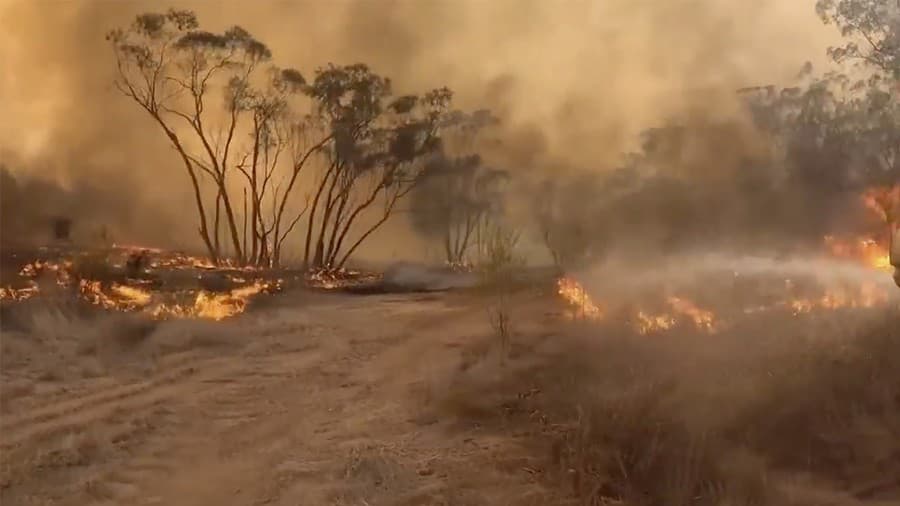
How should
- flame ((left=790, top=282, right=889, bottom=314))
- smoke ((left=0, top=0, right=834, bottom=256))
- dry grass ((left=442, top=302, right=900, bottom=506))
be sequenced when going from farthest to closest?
smoke ((left=0, top=0, right=834, bottom=256))
flame ((left=790, top=282, right=889, bottom=314))
dry grass ((left=442, top=302, right=900, bottom=506))

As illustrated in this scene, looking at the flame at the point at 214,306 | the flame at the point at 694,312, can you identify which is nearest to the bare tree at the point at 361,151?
the flame at the point at 214,306

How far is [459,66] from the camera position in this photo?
4.58 meters

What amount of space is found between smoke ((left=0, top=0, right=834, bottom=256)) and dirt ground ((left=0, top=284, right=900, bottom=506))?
27.3 inches

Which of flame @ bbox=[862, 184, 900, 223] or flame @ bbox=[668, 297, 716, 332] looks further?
flame @ bbox=[862, 184, 900, 223]

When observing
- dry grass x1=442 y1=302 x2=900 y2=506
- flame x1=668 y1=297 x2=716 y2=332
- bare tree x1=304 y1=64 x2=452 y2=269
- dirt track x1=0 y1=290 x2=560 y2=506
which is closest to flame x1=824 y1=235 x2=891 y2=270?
dry grass x1=442 y1=302 x2=900 y2=506

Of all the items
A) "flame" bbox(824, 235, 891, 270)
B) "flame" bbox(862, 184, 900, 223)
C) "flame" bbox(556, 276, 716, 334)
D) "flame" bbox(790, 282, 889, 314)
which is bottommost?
"flame" bbox(556, 276, 716, 334)

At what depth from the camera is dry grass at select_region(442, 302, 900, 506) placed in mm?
3180

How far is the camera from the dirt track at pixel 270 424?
3.21 meters

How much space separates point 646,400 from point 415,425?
37.0 inches

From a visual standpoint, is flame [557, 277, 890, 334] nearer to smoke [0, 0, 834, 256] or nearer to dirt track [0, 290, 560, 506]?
dirt track [0, 290, 560, 506]

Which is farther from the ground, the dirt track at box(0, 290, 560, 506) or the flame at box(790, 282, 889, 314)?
the flame at box(790, 282, 889, 314)

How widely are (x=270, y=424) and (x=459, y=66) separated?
2136 mm

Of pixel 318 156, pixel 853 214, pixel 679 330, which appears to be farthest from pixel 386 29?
pixel 853 214

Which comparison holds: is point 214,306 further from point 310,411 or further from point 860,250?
point 860,250
